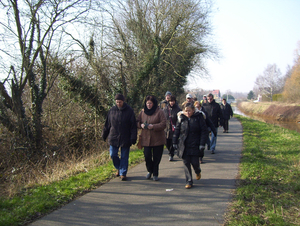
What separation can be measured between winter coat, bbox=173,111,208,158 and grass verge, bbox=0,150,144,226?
1.95 m

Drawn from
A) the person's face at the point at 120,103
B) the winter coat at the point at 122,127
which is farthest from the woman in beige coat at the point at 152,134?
the person's face at the point at 120,103

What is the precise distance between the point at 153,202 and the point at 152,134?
5.67 feet

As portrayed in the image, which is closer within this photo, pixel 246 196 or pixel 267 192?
pixel 246 196

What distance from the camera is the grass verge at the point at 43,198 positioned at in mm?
4031

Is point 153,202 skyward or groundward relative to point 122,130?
groundward

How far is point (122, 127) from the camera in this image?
5938 millimetres

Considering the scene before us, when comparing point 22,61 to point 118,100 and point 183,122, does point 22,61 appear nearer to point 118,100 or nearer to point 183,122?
point 118,100

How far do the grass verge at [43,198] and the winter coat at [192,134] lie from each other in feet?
6.41

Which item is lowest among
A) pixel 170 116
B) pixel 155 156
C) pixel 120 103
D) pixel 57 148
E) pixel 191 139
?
pixel 57 148

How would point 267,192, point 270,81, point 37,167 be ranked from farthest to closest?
point 270,81 < point 37,167 < point 267,192

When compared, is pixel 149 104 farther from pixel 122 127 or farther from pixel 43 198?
pixel 43 198

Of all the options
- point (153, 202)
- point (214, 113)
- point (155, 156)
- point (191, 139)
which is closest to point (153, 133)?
point (155, 156)

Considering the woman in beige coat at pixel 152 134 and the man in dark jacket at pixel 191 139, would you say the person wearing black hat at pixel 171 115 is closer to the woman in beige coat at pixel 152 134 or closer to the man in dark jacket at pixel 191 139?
the woman in beige coat at pixel 152 134

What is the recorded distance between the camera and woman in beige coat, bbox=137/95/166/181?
5984 millimetres
